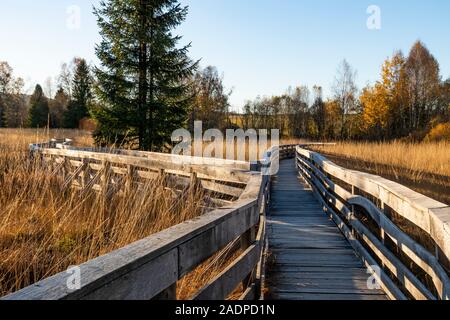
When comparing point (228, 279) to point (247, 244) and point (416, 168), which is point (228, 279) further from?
point (416, 168)

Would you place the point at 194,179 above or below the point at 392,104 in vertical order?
below

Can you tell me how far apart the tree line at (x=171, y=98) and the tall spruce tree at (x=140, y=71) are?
4 centimetres

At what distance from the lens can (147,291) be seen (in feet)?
4.24

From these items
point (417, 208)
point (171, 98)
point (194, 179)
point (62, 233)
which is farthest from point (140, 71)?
point (417, 208)

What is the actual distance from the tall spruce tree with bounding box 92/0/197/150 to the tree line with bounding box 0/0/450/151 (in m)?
0.04

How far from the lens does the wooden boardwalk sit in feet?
11.4

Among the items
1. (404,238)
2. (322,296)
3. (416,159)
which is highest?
(416,159)

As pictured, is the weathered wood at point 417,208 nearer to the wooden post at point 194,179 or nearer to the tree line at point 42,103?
the wooden post at point 194,179

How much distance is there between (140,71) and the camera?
1368 centimetres

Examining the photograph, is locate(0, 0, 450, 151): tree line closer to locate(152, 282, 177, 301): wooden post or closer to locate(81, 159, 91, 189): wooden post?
locate(81, 159, 91, 189): wooden post

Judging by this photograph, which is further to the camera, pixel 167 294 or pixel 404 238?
pixel 404 238

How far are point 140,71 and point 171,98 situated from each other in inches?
60.4

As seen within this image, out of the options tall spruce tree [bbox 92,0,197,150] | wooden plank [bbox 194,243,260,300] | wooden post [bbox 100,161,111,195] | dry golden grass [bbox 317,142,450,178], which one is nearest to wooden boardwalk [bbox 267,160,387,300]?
wooden plank [bbox 194,243,260,300]
